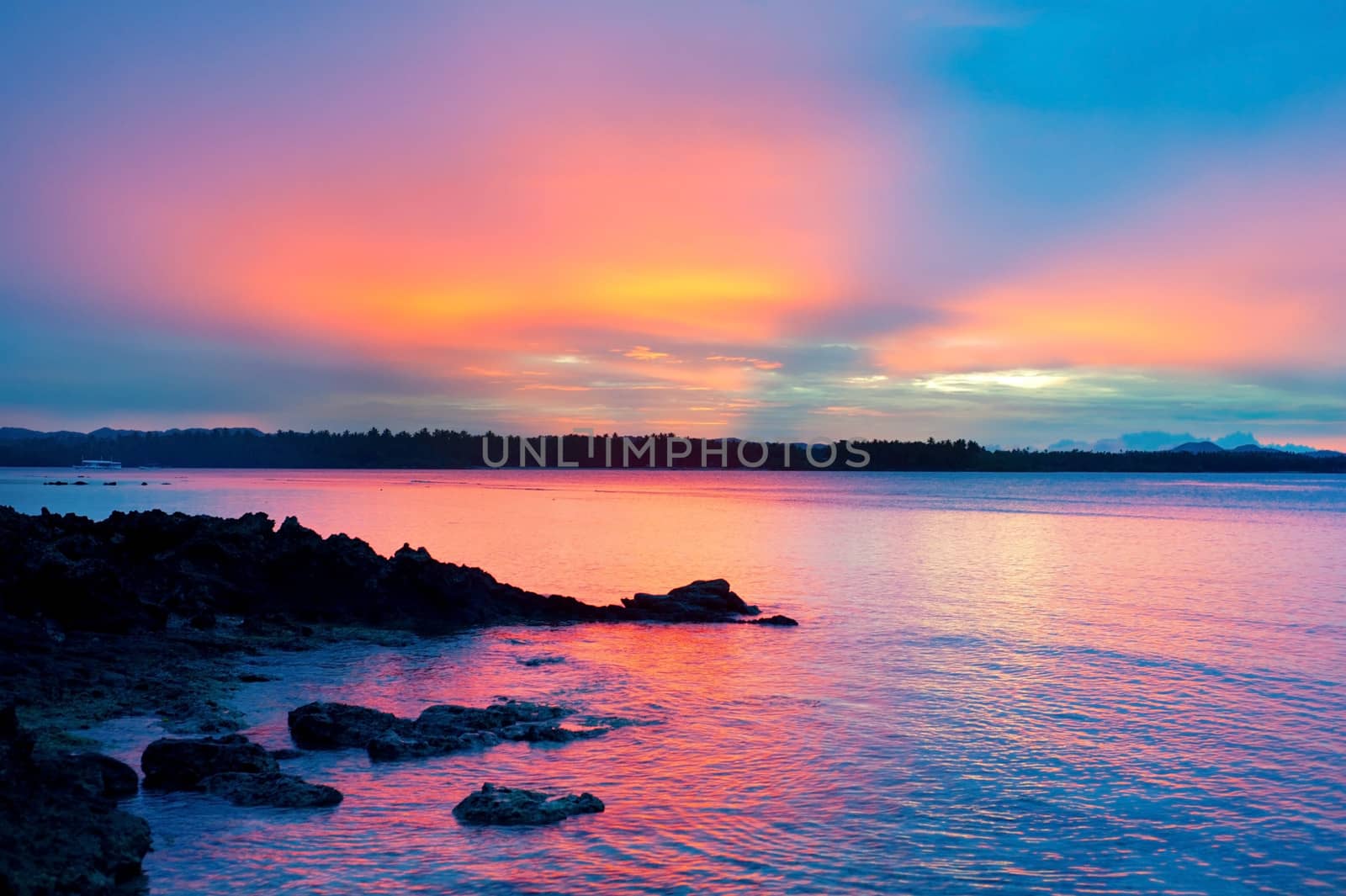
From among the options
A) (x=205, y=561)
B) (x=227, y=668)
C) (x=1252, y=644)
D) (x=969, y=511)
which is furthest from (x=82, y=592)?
(x=969, y=511)

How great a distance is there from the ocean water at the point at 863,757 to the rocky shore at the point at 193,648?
0.48 meters

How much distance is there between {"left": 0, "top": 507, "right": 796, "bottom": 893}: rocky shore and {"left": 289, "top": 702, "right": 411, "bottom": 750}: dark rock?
26 mm

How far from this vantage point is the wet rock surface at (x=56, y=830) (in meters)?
8.06

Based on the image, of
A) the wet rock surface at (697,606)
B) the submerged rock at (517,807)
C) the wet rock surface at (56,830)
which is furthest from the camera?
the wet rock surface at (697,606)

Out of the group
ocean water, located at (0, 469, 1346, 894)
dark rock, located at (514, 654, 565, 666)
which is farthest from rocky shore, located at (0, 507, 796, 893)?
dark rock, located at (514, 654, 565, 666)

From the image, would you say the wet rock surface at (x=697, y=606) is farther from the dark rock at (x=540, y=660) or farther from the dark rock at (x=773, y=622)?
the dark rock at (x=540, y=660)

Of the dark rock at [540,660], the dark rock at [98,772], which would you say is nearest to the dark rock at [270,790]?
the dark rock at [98,772]

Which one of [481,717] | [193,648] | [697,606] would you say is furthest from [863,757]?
[697,606]

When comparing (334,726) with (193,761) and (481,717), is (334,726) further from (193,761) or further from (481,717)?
(193,761)

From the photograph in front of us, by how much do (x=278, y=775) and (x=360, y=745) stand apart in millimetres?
2092

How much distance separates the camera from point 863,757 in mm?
13820

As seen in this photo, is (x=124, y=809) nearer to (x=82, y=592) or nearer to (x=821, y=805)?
(x=821, y=805)

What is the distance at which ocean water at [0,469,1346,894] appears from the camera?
982 cm

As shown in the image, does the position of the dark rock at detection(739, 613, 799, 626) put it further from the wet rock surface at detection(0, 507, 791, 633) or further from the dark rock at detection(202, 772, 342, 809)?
the dark rock at detection(202, 772, 342, 809)
